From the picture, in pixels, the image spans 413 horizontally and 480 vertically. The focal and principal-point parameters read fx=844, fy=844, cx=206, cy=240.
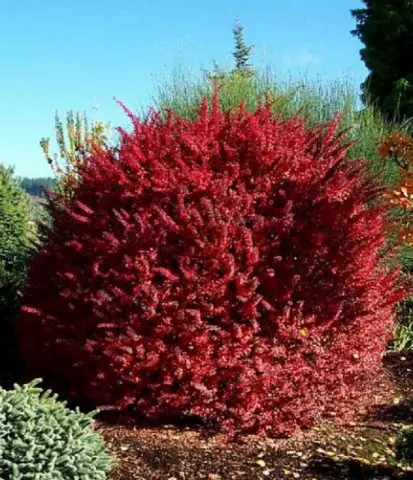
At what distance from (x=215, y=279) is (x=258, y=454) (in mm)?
1122

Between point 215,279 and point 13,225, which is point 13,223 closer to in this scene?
point 13,225

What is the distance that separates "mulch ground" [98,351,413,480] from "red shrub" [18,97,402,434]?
0.53 ft

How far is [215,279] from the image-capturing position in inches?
202

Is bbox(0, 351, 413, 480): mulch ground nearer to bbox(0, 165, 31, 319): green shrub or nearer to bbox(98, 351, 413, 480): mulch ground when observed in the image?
bbox(98, 351, 413, 480): mulch ground

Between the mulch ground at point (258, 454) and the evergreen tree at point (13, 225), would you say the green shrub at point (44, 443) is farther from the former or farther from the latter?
the evergreen tree at point (13, 225)

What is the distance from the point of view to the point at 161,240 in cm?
521

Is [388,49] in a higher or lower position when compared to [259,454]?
higher

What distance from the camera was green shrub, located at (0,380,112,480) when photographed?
3895 millimetres

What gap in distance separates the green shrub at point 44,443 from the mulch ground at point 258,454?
2.01ft

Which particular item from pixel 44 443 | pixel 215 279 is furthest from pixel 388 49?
pixel 44 443

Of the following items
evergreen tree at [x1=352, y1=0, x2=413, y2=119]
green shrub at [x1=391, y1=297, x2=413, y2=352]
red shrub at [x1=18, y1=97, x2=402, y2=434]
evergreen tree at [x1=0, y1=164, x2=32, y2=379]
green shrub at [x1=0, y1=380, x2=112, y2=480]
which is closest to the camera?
green shrub at [x1=0, y1=380, x2=112, y2=480]

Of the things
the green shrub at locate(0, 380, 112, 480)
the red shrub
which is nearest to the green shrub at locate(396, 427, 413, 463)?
the red shrub

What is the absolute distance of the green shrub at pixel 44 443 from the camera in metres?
3.89

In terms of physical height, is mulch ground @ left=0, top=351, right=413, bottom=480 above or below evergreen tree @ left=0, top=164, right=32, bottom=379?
below
